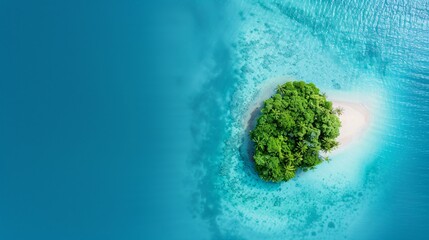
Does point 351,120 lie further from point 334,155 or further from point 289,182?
point 289,182

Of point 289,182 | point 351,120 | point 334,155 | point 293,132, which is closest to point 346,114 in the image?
point 351,120

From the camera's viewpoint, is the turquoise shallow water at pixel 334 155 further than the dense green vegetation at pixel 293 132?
Yes

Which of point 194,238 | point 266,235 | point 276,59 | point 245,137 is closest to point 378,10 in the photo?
point 276,59

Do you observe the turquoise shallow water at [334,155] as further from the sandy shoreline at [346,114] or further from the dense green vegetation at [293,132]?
the dense green vegetation at [293,132]

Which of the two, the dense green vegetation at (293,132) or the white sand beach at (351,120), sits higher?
the white sand beach at (351,120)

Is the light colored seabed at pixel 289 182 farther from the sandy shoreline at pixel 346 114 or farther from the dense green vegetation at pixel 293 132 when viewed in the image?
the dense green vegetation at pixel 293 132

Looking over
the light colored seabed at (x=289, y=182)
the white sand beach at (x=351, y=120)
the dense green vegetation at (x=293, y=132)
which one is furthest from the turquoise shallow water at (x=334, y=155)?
the dense green vegetation at (x=293, y=132)

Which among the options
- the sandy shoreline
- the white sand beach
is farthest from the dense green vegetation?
the white sand beach

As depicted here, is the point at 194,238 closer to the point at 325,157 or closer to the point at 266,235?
the point at 266,235
